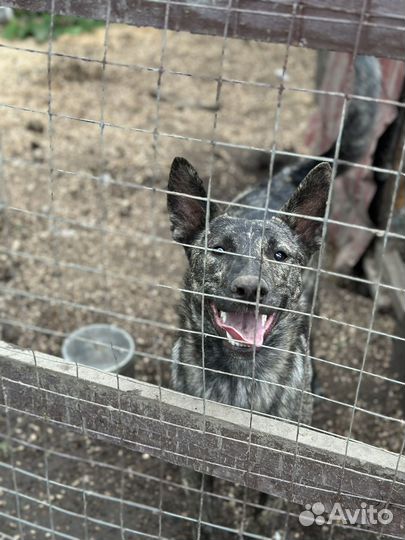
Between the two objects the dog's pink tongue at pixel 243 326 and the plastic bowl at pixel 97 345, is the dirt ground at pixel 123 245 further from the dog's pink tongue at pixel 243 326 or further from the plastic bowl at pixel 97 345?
the dog's pink tongue at pixel 243 326

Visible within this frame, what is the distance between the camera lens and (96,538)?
3.56 metres

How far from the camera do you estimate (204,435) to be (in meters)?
2.64

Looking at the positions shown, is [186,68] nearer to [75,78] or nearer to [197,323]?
[75,78]

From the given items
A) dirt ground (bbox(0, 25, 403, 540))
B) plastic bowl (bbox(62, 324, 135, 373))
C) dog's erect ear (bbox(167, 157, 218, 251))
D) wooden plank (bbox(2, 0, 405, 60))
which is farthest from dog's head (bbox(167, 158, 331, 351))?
plastic bowl (bbox(62, 324, 135, 373))

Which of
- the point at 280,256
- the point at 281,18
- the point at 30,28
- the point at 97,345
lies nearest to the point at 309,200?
the point at 280,256

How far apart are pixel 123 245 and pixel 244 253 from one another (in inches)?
119

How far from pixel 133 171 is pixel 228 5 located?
4802mm

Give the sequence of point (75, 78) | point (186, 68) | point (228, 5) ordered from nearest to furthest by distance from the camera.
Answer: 1. point (228, 5)
2. point (75, 78)
3. point (186, 68)

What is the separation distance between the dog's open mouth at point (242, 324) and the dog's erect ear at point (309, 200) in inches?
19.0

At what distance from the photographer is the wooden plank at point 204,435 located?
2475mm

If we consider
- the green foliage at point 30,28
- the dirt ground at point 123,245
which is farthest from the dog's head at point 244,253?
the green foliage at point 30,28

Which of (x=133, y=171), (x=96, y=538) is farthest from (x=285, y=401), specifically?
(x=133, y=171)

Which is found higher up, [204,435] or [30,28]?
[30,28]

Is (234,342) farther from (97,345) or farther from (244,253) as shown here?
(97,345)
